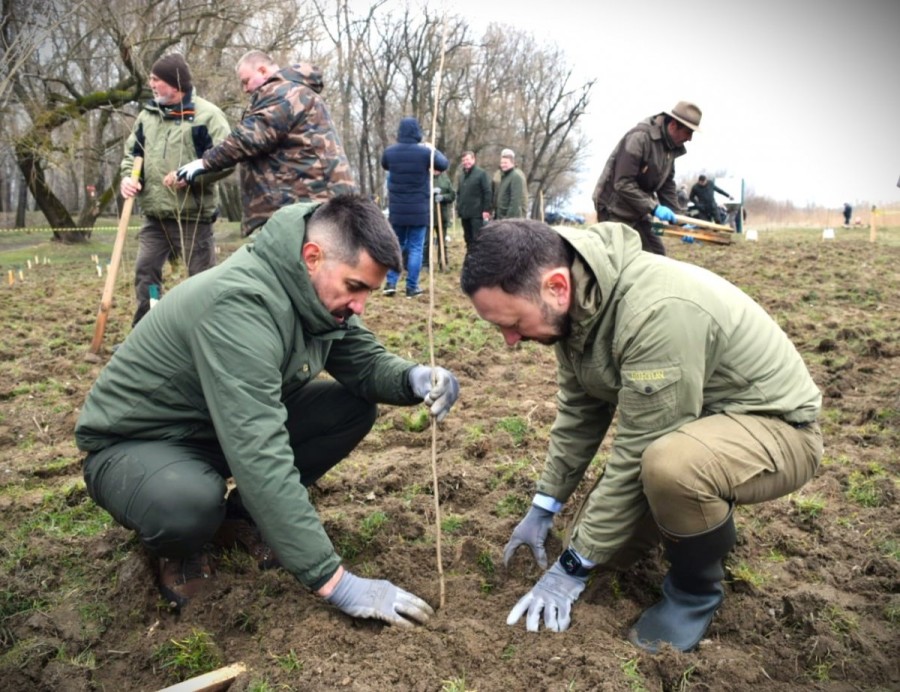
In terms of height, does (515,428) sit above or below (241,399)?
below

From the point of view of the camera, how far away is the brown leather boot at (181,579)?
8.63 ft

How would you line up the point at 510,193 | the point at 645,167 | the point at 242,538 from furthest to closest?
the point at 510,193 < the point at 645,167 < the point at 242,538

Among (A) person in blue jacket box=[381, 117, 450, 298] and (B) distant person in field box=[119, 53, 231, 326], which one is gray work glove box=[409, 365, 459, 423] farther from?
(A) person in blue jacket box=[381, 117, 450, 298]

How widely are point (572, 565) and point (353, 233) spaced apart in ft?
4.20

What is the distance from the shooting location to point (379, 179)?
3284cm

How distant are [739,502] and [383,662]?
121 centimetres

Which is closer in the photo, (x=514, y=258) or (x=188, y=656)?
(x=514, y=258)

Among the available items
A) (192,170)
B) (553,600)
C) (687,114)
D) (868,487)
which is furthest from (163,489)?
(687,114)

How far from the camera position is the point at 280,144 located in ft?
16.1

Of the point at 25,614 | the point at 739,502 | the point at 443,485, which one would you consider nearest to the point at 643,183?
the point at 443,485

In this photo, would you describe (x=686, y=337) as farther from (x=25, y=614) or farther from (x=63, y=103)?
(x=63, y=103)

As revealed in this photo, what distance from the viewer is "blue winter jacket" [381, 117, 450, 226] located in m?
8.59

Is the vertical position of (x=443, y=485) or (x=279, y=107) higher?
(x=279, y=107)

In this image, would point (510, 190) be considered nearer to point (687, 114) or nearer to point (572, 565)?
point (687, 114)
